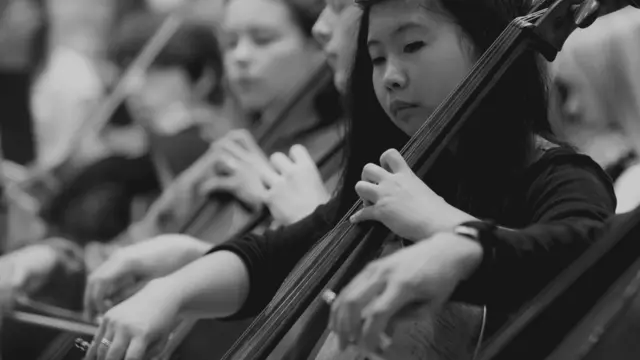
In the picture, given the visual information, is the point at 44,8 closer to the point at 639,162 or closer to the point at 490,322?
the point at 639,162

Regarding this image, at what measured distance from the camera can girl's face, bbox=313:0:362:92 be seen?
41.1 inches

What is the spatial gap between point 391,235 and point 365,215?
3 cm

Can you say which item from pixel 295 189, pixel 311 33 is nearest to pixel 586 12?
pixel 295 189

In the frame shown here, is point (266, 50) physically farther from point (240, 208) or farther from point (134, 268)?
point (134, 268)

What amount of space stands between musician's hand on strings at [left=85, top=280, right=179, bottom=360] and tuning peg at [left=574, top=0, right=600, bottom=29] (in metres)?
0.31

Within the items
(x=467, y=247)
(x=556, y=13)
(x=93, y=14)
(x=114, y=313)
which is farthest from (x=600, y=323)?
(x=93, y=14)

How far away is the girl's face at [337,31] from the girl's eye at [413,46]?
10.7 inches

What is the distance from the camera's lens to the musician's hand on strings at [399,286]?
1.86 ft

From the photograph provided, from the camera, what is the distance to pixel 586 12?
0.66 metres

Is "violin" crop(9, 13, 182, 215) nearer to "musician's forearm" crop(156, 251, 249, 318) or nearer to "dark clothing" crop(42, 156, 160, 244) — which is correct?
"dark clothing" crop(42, 156, 160, 244)

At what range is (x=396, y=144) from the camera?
0.81 m

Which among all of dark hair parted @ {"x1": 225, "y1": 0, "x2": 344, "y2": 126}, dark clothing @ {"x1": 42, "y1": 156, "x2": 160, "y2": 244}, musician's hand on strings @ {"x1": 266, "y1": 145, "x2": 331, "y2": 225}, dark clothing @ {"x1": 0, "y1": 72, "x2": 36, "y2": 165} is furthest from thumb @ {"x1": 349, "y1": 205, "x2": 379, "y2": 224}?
dark clothing @ {"x1": 0, "y1": 72, "x2": 36, "y2": 165}

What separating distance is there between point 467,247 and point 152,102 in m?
1.28

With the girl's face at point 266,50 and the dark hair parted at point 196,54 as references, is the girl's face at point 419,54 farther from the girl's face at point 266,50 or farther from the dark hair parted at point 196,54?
the dark hair parted at point 196,54
